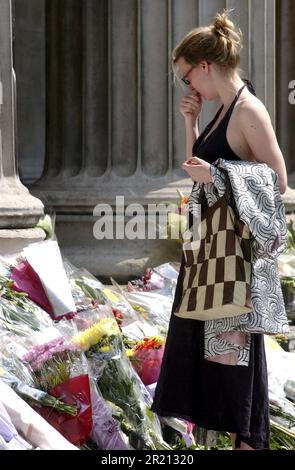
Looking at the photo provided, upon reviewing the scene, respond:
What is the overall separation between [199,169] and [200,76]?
1.63ft

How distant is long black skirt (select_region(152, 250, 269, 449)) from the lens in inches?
183

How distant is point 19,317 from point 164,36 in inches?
138

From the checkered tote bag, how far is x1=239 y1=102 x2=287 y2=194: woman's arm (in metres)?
0.21

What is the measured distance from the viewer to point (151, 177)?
8367 millimetres

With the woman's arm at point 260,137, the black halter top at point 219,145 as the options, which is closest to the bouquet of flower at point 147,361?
the black halter top at point 219,145

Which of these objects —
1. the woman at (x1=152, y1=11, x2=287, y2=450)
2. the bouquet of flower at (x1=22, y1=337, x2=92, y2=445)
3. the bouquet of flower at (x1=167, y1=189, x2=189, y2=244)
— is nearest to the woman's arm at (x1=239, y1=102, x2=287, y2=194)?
the woman at (x1=152, y1=11, x2=287, y2=450)

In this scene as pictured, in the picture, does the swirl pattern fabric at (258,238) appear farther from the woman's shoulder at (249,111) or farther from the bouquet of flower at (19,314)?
the bouquet of flower at (19,314)

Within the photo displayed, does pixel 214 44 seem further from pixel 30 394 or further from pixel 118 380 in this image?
pixel 30 394

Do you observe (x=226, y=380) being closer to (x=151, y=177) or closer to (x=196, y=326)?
(x=196, y=326)

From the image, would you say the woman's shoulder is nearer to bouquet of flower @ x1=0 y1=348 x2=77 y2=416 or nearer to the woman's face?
the woman's face

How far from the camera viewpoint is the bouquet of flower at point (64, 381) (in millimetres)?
4930

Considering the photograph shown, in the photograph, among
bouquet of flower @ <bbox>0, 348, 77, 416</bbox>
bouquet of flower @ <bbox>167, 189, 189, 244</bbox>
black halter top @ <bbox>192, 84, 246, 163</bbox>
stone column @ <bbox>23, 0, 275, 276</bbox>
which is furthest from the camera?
stone column @ <bbox>23, 0, 275, 276</bbox>

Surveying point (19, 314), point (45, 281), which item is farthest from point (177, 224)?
point (19, 314)
